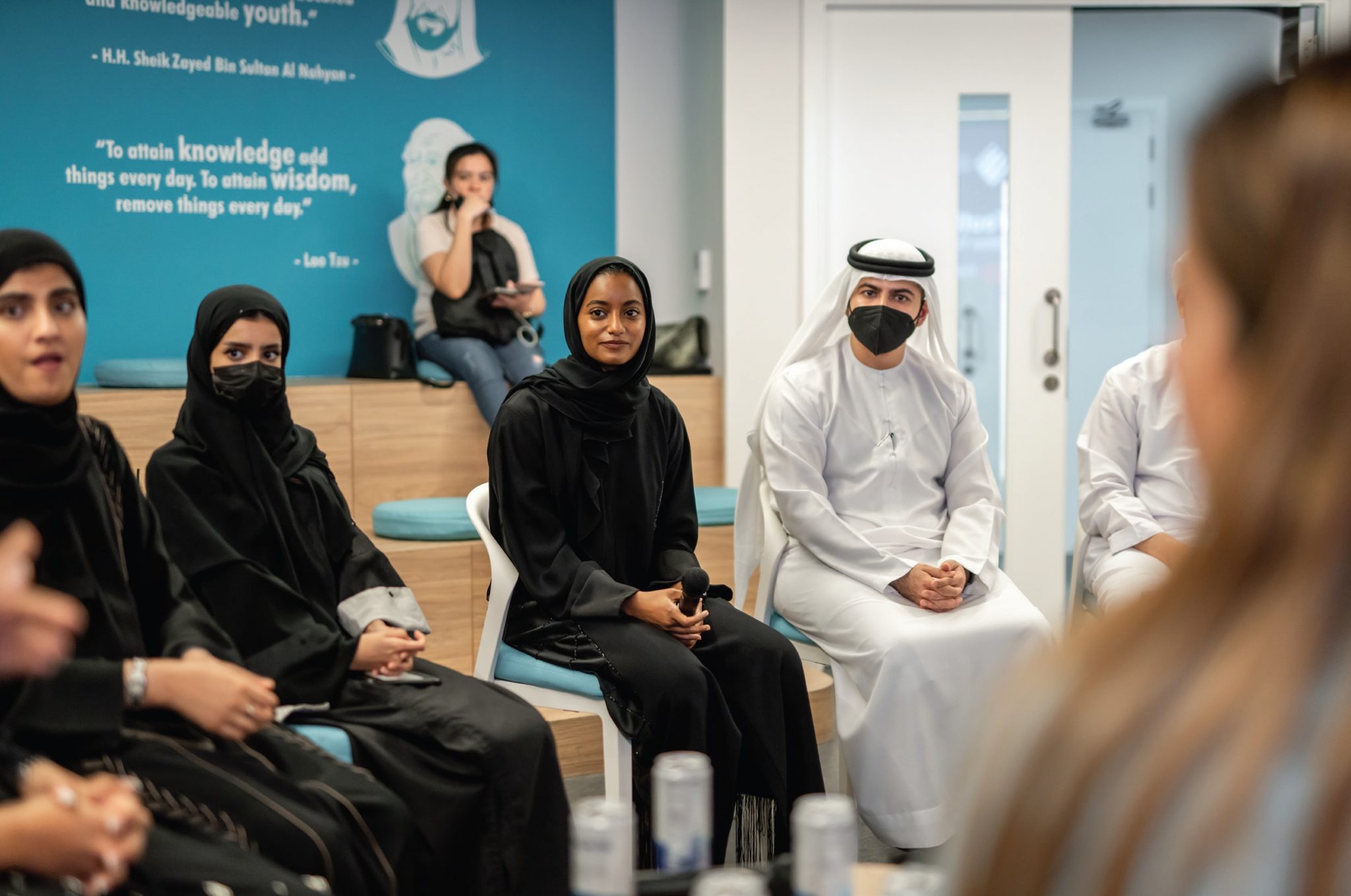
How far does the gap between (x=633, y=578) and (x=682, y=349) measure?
235 centimetres

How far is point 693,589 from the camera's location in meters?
2.81

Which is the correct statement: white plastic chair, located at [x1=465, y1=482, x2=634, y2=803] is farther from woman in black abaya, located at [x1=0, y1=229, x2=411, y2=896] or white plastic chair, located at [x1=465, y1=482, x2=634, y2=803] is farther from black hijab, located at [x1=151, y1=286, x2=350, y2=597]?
woman in black abaya, located at [x1=0, y1=229, x2=411, y2=896]

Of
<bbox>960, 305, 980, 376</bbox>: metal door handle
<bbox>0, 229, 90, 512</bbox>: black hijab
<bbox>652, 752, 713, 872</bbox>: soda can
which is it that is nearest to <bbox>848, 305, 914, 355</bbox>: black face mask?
<bbox>652, 752, 713, 872</bbox>: soda can

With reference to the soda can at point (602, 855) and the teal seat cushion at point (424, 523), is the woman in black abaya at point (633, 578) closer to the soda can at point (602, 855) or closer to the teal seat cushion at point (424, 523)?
the teal seat cushion at point (424, 523)

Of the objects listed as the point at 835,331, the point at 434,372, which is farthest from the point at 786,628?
the point at 434,372

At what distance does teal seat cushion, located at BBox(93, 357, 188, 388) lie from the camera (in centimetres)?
445

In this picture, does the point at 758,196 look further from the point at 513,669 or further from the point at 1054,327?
the point at 513,669

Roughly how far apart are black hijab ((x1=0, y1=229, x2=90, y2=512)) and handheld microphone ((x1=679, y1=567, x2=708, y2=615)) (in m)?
1.31

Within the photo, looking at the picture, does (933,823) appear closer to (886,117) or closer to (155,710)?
(155,710)

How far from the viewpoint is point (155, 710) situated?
6.81 feet

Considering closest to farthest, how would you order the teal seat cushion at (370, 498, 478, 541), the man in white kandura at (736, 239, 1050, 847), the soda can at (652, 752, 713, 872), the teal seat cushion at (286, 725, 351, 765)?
the soda can at (652, 752, 713, 872), the teal seat cushion at (286, 725, 351, 765), the man in white kandura at (736, 239, 1050, 847), the teal seat cushion at (370, 498, 478, 541)

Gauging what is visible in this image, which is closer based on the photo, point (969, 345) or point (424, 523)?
point (424, 523)

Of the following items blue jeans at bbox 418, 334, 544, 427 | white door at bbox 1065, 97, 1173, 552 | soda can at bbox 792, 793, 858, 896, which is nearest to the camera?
soda can at bbox 792, 793, 858, 896

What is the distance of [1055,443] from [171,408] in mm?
3686
